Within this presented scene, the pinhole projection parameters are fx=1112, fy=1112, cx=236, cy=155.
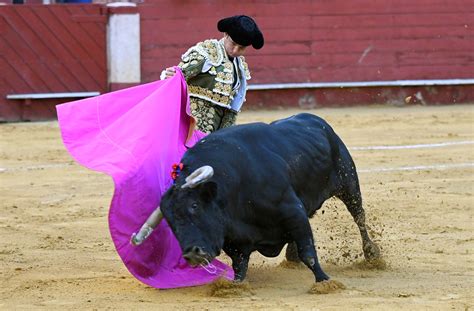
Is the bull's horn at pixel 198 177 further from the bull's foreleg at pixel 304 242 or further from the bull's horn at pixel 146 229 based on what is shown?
the bull's foreleg at pixel 304 242

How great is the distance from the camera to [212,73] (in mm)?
5148

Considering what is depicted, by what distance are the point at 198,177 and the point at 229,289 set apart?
587mm

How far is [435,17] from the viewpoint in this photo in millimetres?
12062

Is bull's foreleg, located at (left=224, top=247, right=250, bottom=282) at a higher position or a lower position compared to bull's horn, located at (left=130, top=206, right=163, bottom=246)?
lower

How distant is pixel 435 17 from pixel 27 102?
448cm

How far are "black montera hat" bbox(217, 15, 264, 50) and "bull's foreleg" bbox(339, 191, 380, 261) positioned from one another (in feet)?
2.89

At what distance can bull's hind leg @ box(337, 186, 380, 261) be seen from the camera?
5207 mm

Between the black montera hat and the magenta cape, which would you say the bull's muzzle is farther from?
the black montera hat

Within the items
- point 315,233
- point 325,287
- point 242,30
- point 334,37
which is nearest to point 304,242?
point 325,287

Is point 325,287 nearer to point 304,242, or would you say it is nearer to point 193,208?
point 304,242

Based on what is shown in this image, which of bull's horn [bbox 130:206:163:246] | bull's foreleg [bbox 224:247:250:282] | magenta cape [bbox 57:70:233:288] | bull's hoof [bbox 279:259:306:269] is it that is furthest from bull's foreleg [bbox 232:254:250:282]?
bull's hoof [bbox 279:259:306:269]

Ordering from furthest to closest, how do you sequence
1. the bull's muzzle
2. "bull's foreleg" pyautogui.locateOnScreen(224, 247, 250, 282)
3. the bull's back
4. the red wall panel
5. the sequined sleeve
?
the red wall panel < the sequined sleeve < "bull's foreleg" pyautogui.locateOnScreen(224, 247, 250, 282) < the bull's back < the bull's muzzle

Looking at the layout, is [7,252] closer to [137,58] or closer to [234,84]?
[234,84]

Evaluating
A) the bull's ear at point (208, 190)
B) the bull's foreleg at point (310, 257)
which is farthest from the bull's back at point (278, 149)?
the bull's foreleg at point (310, 257)
